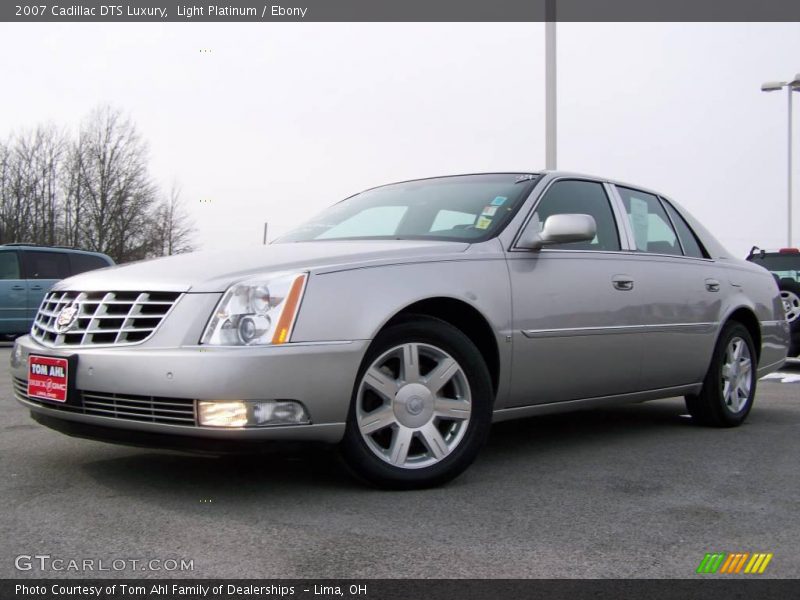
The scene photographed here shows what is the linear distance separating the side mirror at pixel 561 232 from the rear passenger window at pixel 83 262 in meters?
12.4

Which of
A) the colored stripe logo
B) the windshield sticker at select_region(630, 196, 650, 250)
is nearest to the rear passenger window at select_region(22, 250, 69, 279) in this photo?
the windshield sticker at select_region(630, 196, 650, 250)

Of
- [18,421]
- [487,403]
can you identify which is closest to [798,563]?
[487,403]

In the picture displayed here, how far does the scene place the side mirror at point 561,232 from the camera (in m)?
4.52

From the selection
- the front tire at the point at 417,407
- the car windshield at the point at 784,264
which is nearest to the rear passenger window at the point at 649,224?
the front tire at the point at 417,407

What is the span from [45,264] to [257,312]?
1267 centimetres

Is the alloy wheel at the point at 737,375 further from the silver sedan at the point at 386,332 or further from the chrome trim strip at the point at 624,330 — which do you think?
the silver sedan at the point at 386,332

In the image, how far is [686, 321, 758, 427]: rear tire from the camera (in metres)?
5.98

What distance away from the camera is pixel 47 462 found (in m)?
4.37

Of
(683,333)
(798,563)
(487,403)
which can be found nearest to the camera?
(798,563)

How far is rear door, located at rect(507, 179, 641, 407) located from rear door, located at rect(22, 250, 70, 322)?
1162 cm

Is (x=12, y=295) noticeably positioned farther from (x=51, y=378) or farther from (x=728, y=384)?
(x=728, y=384)

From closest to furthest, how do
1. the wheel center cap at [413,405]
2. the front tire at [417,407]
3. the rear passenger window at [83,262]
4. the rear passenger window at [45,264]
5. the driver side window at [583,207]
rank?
the front tire at [417,407], the wheel center cap at [413,405], the driver side window at [583,207], the rear passenger window at [45,264], the rear passenger window at [83,262]

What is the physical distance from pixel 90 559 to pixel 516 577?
134cm

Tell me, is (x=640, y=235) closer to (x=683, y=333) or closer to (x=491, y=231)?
(x=683, y=333)
